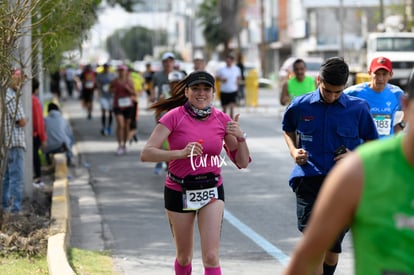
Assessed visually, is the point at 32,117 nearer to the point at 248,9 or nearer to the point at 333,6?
the point at 333,6

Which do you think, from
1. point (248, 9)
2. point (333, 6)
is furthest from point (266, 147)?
point (248, 9)

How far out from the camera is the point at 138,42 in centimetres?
16000

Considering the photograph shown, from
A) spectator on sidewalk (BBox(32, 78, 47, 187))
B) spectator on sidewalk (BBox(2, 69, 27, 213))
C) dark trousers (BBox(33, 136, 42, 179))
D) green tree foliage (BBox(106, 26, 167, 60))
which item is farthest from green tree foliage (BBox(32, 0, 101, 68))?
green tree foliage (BBox(106, 26, 167, 60))

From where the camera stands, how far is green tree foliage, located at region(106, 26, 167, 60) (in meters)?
158

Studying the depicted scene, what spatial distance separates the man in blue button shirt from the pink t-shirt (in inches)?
24.7

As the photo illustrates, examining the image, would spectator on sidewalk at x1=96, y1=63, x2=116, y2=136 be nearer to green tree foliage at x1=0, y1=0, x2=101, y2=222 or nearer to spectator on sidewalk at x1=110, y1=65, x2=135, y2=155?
spectator on sidewalk at x1=110, y1=65, x2=135, y2=155

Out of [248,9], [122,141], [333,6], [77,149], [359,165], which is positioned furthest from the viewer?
[248,9]

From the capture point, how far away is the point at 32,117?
46.1 ft

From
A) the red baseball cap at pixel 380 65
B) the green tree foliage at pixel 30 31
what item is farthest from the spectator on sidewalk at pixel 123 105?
the red baseball cap at pixel 380 65

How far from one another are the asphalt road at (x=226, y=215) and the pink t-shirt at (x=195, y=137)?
223 centimetres

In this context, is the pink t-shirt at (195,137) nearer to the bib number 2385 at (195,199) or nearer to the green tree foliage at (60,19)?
the bib number 2385 at (195,199)

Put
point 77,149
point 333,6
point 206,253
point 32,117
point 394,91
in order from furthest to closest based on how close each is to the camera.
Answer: point 333,6 < point 77,149 < point 32,117 < point 394,91 < point 206,253

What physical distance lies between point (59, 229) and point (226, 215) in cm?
279

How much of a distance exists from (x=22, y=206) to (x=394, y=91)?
5.13m
